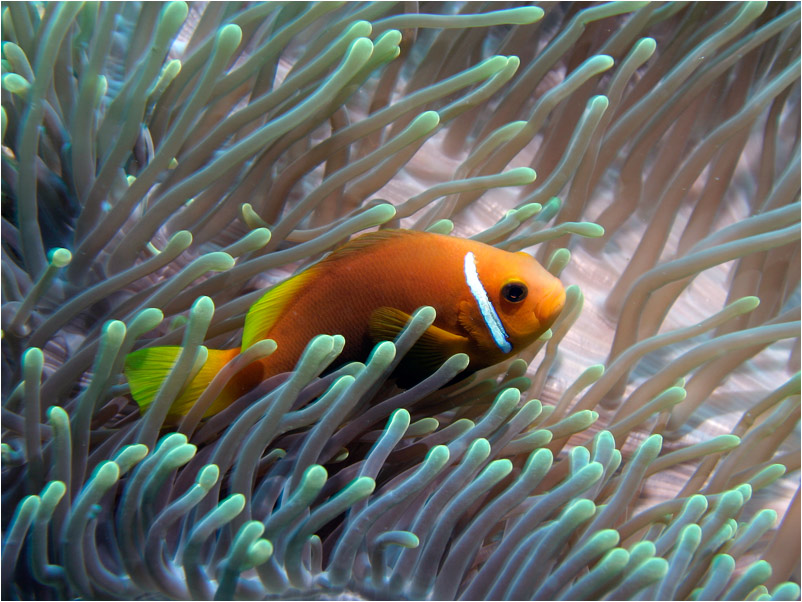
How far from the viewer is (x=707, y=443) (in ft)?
3.14

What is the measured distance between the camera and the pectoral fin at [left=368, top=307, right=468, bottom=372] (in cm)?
87

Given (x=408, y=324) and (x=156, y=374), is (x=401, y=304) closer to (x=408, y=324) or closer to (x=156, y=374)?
(x=408, y=324)

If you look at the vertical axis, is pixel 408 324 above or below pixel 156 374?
above

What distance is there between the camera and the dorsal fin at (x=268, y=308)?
888 millimetres

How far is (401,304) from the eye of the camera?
89cm

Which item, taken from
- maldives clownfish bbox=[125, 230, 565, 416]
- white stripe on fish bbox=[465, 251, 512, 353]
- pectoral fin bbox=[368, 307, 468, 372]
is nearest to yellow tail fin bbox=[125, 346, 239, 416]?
maldives clownfish bbox=[125, 230, 565, 416]

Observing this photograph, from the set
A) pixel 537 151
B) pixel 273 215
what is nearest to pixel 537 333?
pixel 273 215

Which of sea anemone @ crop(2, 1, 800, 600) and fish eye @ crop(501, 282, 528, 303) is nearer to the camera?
sea anemone @ crop(2, 1, 800, 600)

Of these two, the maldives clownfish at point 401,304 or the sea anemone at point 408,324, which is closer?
the sea anemone at point 408,324

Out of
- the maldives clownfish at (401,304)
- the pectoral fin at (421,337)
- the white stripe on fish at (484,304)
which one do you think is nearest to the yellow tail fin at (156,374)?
the maldives clownfish at (401,304)

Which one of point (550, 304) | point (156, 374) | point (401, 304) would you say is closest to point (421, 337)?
point (401, 304)

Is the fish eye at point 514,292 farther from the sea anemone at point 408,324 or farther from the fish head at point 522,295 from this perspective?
the sea anemone at point 408,324

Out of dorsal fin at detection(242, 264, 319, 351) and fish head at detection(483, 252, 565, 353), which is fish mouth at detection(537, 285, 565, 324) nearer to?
fish head at detection(483, 252, 565, 353)

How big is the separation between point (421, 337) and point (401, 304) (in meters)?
0.06
